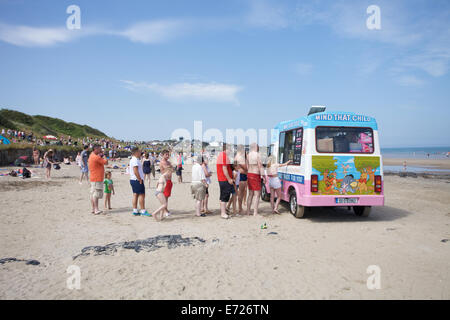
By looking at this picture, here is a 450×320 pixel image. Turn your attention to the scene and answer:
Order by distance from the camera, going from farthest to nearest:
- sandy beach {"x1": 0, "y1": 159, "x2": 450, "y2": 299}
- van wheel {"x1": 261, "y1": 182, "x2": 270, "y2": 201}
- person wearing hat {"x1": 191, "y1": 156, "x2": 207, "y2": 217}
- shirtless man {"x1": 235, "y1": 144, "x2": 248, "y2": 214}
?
van wheel {"x1": 261, "y1": 182, "x2": 270, "y2": 201} < shirtless man {"x1": 235, "y1": 144, "x2": 248, "y2": 214} < person wearing hat {"x1": 191, "y1": 156, "x2": 207, "y2": 217} < sandy beach {"x1": 0, "y1": 159, "x2": 450, "y2": 299}

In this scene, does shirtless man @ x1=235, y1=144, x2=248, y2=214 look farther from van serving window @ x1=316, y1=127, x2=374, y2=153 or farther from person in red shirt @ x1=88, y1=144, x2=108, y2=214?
person in red shirt @ x1=88, y1=144, x2=108, y2=214

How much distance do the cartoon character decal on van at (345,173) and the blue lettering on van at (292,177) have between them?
0.40m

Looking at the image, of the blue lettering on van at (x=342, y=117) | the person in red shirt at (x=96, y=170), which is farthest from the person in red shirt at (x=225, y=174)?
the person in red shirt at (x=96, y=170)

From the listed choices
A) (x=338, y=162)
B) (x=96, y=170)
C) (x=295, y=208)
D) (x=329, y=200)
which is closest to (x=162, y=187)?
(x=96, y=170)

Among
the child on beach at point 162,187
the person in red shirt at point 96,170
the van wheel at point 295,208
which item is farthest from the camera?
the person in red shirt at point 96,170

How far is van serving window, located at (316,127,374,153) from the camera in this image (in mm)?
7176

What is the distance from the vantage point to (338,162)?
707 cm

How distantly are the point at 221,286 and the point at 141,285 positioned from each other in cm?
108

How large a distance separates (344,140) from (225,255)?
430cm

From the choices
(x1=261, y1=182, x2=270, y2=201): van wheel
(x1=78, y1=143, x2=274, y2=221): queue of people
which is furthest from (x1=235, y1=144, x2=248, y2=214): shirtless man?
(x1=261, y1=182, x2=270, y2=201): van wheel

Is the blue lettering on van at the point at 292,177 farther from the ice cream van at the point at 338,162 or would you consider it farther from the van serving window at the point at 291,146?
the van serving window at the point at 291,146

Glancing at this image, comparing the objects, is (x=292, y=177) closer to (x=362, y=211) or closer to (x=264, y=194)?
(x=362, y=211)

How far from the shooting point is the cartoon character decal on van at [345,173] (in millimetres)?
7043
